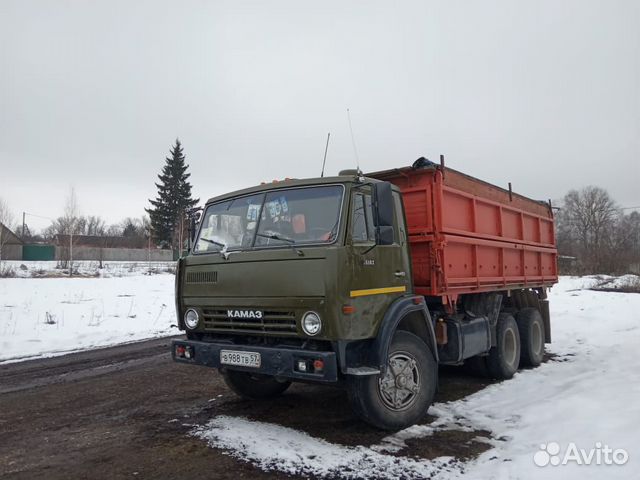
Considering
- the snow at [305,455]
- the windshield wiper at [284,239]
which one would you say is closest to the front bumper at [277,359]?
the snow at [305,455]

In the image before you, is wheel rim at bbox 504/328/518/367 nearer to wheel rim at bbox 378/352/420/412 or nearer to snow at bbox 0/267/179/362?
wheel rim at bbox 378/352/420/412

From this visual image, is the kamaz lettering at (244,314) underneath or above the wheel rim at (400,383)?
above

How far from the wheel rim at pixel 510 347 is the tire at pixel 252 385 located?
359 cm

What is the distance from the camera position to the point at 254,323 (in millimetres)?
4629

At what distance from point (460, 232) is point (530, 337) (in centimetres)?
319

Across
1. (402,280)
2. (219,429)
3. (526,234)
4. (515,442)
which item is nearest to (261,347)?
(219,429)

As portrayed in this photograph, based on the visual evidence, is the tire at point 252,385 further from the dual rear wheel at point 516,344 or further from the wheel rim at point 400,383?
the dual rear wheel at point 516,344

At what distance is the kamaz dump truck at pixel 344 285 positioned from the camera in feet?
14.1

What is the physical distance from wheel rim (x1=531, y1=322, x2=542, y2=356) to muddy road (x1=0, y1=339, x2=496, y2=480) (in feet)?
4.79

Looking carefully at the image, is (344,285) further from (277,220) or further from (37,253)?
(37,253)

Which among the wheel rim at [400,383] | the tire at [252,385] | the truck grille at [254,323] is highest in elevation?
the truck grille at [254,323]

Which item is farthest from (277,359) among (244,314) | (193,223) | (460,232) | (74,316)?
(74,316)

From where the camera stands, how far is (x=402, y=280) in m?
5.09

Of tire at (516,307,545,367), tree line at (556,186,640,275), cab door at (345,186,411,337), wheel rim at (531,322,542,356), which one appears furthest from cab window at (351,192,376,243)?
tree line at (556,186,640,275)
